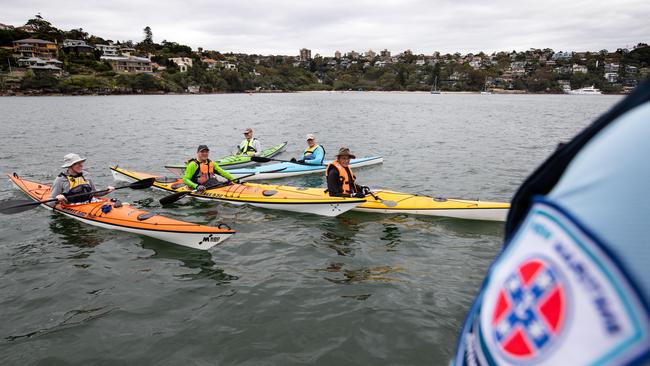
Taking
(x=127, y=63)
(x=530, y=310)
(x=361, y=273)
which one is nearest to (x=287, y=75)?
(x=127, y=63)

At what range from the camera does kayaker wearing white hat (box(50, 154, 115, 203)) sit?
9.72 meters

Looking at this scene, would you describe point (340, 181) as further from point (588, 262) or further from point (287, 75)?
point (287, 75)

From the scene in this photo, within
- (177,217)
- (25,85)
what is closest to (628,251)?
(177,217)

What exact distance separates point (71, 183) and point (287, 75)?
165 metres

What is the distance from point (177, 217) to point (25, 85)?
97669mm

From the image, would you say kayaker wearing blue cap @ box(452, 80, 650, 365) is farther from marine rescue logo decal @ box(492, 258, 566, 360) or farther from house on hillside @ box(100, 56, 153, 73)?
house on hillside @ box(100, 56, 153, 73)

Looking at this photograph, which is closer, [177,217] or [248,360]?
[248,360]

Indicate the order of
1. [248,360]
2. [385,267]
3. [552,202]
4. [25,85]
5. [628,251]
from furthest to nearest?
[25,85], [385,267], [248,360], [552,202], [628,251]

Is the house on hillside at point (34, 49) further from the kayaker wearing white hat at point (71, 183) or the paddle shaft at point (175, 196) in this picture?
the paddle shaft at point (175, 196)

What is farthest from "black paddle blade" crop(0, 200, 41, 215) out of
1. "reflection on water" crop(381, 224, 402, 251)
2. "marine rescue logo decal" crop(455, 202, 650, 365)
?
"marine rescue logo decal" crop(455, 202, 650, 365)

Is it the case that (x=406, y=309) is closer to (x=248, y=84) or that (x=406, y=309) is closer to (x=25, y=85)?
(x=25, y=85)

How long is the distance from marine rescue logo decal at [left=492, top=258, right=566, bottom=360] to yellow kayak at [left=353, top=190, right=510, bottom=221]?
9.74 meters

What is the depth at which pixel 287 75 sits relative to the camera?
168m

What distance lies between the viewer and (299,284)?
7234 millimetres
